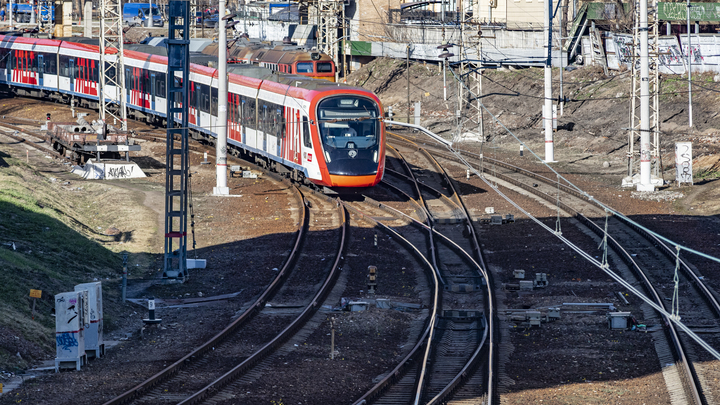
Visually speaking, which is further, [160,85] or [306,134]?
[160,85]

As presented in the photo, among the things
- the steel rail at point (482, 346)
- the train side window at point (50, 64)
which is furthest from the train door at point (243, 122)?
the train side window at point (50, 64)

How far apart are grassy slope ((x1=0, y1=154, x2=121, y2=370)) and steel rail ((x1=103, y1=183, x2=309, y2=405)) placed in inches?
91.3

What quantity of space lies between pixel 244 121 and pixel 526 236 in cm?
1251

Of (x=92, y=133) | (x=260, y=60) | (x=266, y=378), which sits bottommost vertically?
(x=266, y=378)

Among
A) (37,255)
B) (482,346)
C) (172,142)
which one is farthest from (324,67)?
(482,346)

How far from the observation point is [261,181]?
3253 centimetres

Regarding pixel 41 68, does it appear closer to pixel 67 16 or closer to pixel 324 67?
pixel 324 67

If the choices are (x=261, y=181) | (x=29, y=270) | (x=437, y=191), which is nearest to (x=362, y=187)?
(x=437, y=191)

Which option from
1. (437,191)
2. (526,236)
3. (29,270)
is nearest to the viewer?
(29,270)

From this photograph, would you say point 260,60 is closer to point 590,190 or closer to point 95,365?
point 590,190

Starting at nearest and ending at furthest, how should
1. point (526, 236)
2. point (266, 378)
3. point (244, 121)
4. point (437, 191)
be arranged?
point (266, 378) < point (526, 236) < point (437, 191) < point (244, 121)

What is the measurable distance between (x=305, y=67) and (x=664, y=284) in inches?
1020

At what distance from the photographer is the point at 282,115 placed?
2906cm

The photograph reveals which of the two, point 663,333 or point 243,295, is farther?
point 243,295
